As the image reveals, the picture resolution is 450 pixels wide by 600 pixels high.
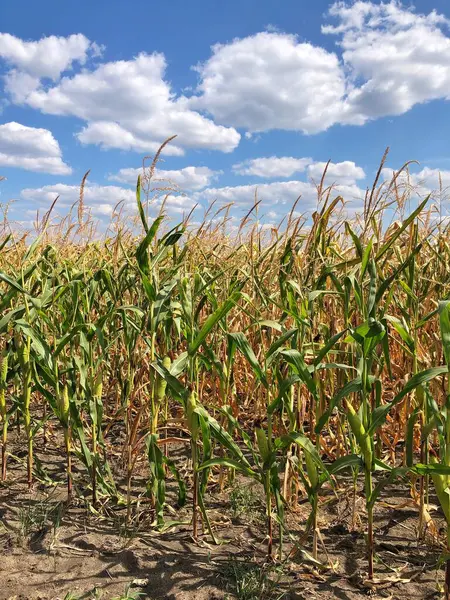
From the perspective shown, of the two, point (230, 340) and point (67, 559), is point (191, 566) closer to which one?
point (67, 559)

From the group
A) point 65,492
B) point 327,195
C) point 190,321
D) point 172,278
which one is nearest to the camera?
point 190,321

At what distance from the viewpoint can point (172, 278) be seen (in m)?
2.41

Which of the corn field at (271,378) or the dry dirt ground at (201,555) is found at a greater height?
the corn field at (271,378)

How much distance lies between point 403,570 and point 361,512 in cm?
44

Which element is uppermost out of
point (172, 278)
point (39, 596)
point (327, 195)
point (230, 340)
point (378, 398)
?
point (327, 195)

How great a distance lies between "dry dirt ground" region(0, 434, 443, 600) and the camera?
192 cm

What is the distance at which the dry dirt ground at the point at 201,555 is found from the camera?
1.92 meters

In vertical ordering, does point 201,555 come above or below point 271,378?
below

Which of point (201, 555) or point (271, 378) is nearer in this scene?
point (201, 555)

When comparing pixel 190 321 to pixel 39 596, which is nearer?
pixel 39 596

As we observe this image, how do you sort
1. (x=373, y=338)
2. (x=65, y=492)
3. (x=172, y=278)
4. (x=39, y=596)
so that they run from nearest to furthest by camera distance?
(x=373, y=338) < (x=39, y=596) < (x=172, y=278) < (x=65, y=492)

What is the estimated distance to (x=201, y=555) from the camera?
7.01 feet

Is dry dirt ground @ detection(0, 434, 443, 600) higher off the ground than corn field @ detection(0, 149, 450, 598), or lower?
lower

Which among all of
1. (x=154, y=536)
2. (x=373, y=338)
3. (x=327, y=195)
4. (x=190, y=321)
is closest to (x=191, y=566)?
(x=154, y=536)
